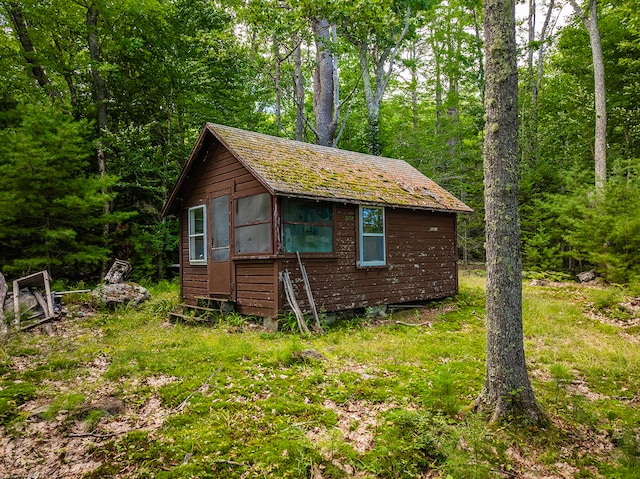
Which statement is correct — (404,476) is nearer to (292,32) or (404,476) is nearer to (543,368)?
(543,368)

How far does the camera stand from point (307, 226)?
923 cm

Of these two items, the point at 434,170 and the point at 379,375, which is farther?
the point at 434,170

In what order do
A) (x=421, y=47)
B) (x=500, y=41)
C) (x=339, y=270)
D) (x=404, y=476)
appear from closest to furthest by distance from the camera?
(x=404, y=476) < (x=500, y=41) < (x=339, y=270) < (x=421, y=47)

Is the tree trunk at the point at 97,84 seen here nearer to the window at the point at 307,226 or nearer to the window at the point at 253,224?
the window at the point at 253,224

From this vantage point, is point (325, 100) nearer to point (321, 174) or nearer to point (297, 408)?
point (321, 174)

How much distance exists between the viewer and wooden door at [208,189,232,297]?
33.1 ft

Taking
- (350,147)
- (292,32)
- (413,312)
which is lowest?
(413,312)

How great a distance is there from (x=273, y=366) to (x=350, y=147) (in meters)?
19.4

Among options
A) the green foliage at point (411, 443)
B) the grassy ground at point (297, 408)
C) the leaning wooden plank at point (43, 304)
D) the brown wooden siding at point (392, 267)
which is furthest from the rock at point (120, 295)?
the green foliage at point (411, 443)

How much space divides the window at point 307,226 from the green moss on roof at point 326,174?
17.6 inches

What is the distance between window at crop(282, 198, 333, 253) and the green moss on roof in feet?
1.47

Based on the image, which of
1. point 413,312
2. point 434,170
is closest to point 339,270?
point 413,312

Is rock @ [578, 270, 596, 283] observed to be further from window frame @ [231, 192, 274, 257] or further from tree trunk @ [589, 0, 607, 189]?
window frame @ [231, 192, 274, 257]

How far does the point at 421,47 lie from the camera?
27.0 m
